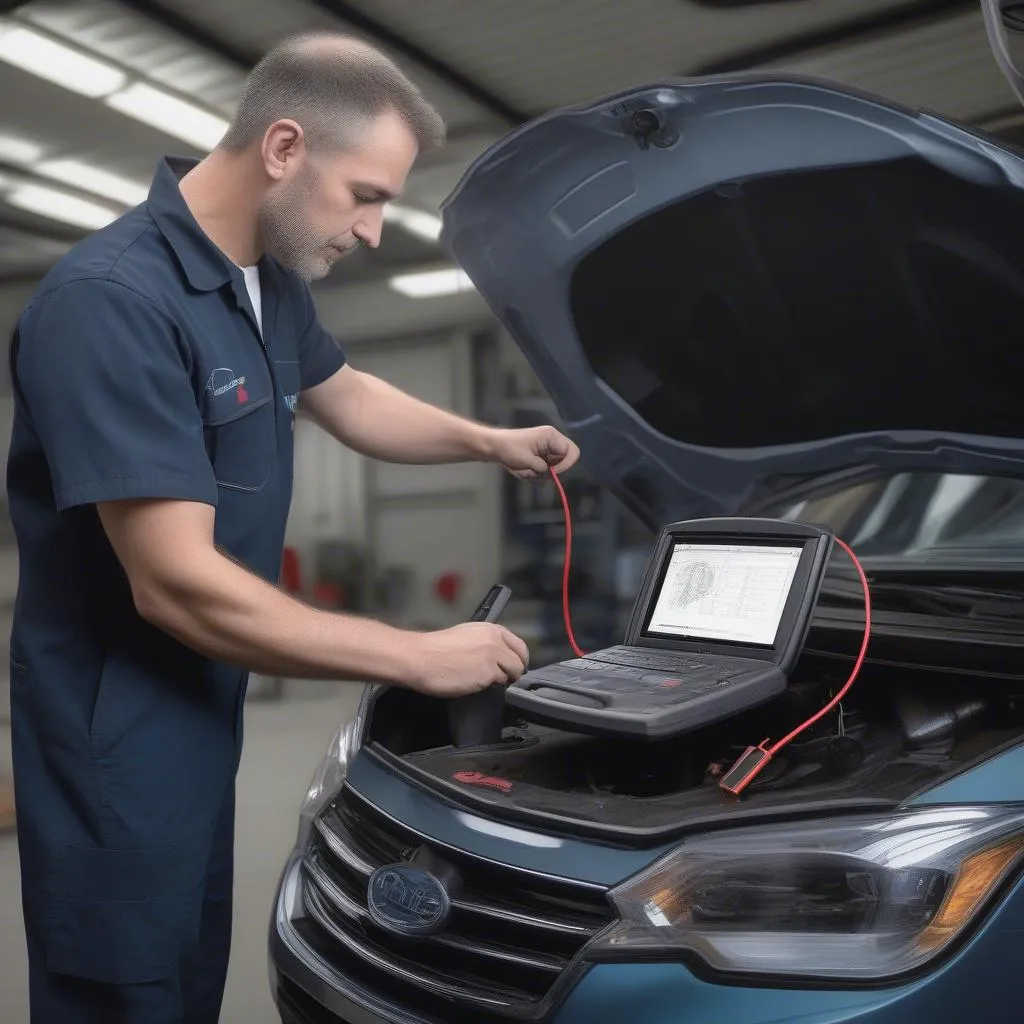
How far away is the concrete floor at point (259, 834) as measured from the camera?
248 cm

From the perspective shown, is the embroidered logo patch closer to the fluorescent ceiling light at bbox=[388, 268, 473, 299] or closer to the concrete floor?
the concrete floor

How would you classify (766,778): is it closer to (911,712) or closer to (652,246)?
(911,712)

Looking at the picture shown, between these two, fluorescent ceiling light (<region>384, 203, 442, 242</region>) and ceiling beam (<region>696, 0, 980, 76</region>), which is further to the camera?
fluorescent ceiling light (<region>384, 203, 442, 242</region>)

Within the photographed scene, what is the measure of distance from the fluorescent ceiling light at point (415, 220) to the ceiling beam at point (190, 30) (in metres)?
0.89

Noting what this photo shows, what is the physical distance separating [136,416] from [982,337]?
3.86ft

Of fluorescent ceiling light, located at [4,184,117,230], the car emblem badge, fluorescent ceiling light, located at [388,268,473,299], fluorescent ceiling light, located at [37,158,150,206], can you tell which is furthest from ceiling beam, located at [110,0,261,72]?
the car emblem badge

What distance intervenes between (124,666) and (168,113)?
2325 mm

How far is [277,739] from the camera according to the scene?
365 cm

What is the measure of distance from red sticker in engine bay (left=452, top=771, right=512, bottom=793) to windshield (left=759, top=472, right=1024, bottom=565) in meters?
0.78

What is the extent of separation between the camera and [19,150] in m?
3.04

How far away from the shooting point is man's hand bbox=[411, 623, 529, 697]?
120 centimetres

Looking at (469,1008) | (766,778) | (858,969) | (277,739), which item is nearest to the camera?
(858,969)

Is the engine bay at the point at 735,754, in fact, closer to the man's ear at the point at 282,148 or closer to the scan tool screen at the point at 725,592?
the scan tool screen at the point at 725,592

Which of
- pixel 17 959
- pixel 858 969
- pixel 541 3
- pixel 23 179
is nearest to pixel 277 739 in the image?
pixel 17 959
